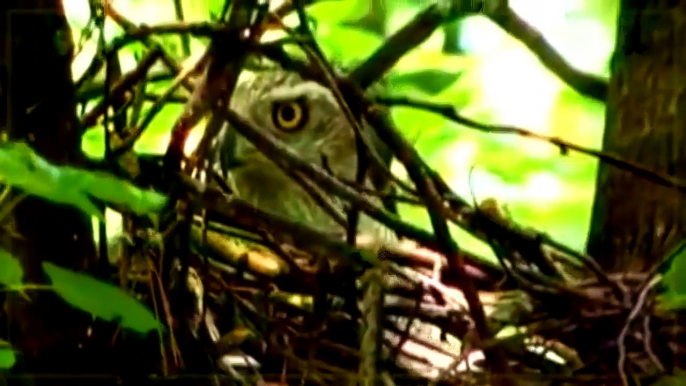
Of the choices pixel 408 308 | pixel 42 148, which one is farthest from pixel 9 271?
pixel 408 308

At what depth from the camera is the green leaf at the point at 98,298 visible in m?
0.46

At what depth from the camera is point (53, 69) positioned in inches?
22.9

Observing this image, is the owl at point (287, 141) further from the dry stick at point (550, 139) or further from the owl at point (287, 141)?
the dry stick at point (550, 139)

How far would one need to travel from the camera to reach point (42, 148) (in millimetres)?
570

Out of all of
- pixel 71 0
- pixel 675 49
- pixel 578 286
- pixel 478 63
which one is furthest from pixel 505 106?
pixel 71 0

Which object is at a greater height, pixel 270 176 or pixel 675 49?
pixel 675 49

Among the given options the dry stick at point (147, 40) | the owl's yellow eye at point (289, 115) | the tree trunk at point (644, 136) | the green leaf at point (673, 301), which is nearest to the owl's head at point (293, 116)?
the owl's yellow eye at point (289, 115)

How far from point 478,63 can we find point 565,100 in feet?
0.29

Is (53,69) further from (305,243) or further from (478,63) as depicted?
(478,63)

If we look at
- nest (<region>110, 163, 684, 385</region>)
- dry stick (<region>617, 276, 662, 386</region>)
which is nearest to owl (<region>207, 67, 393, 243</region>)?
nest (<region>110, 163, 684, 385</region>)

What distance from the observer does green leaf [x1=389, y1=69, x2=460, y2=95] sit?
778mm

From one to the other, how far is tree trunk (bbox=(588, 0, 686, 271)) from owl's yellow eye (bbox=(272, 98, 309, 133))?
0.87 feet

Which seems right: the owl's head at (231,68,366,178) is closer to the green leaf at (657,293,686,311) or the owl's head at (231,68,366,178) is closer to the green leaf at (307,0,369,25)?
the green leaf at (307,0,369,25)

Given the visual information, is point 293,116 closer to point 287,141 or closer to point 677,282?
point 287,141
